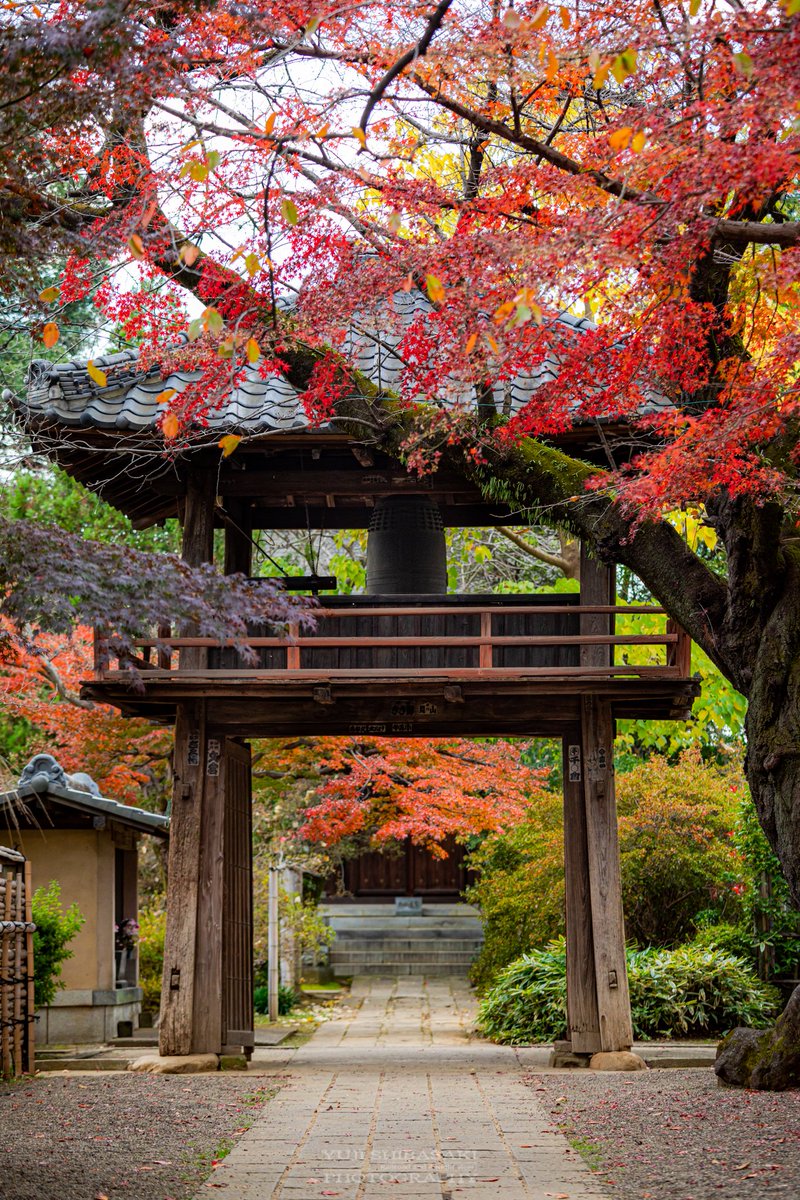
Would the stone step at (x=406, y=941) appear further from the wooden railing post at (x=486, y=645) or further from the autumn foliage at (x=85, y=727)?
the wooden railing post at (x=486, y=645)

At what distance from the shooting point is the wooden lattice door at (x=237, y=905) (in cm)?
1193

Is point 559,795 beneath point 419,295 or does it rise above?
beneath

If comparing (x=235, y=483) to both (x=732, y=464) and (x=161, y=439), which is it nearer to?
(x=161, y=439)

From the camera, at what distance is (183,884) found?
37.9ft

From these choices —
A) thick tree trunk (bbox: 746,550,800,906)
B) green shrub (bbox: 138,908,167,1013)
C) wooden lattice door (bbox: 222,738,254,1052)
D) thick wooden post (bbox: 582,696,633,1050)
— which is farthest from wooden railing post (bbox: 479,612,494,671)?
green shrub (bbox: 138,908,167,1013)

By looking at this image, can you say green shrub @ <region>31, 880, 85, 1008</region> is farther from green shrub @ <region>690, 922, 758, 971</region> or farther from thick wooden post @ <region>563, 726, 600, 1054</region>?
green shrub @ <region>690, 922, 758, 971</region>

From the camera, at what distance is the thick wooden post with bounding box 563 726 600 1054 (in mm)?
11508

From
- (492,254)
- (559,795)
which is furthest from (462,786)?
(492,254)

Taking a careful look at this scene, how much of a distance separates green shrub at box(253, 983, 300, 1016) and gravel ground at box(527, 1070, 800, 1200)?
29.9 feet

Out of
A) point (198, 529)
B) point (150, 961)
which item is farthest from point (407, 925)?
point (198, 529)

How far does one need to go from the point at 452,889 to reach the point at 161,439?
1805cm

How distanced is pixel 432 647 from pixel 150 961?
8816 mm

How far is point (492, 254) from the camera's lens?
6.93 metres

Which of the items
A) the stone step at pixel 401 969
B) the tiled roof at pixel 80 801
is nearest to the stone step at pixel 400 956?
the stone step at pixel 401 969
